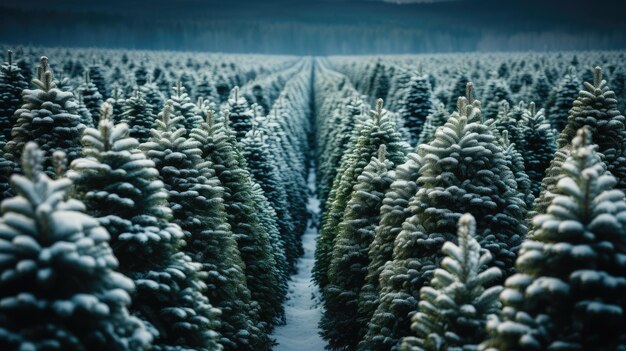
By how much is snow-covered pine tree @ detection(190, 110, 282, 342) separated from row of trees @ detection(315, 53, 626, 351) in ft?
6.79

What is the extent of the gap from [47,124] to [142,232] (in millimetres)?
6290

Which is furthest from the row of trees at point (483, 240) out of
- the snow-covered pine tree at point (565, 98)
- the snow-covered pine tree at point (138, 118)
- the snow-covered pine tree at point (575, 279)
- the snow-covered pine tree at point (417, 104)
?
the snow-covered pine tree at point (565, 98)

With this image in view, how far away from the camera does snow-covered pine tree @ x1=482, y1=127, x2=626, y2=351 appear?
251 inches

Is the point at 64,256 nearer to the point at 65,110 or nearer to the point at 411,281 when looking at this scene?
the point at 411,281

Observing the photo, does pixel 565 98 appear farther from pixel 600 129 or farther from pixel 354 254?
pixel 354 254

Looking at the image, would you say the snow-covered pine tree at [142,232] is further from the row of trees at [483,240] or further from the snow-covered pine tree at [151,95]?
the snow-covered pine tree at [151,95]

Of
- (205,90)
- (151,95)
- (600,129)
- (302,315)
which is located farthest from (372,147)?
(205,90)

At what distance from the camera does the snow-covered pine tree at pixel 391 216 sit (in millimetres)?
12703

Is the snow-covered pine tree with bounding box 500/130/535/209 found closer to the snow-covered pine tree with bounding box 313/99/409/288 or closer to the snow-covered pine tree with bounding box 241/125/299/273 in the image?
the snow-covered pine tree with bounding box 313/99/409/288

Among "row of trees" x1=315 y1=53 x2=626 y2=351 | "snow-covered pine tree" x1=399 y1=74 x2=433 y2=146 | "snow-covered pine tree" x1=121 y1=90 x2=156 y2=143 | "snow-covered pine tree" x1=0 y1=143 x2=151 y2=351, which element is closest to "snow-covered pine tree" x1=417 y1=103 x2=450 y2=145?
"row of trees" x1=315 y1=53 x2=626 y2=351

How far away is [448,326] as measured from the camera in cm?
825

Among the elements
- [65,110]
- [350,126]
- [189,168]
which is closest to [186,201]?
[189,168]

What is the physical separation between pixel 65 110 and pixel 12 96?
7942mm

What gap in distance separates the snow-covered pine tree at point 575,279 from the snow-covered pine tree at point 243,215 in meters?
8.99
